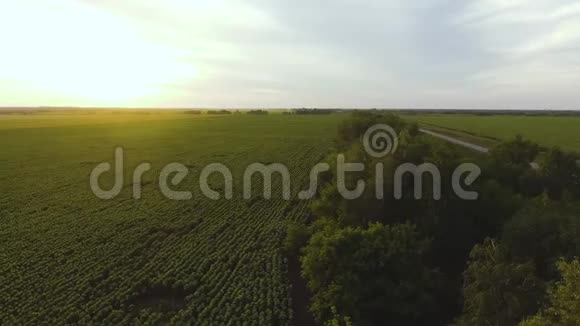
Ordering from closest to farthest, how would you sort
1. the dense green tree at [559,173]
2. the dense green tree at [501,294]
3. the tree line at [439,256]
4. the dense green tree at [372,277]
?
the dense green tree at [501,294], the tree line at [439,256], the dense green tree at [372,277], the dense green tree at [559,173]

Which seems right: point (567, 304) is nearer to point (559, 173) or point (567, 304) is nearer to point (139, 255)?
point (139, 255)

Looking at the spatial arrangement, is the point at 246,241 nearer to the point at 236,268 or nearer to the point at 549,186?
the point at 236,268

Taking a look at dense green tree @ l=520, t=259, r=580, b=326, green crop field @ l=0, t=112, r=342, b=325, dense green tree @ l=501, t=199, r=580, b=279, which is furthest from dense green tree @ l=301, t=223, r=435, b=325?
dense green tree @ l=520, t=259, r=580, b=326

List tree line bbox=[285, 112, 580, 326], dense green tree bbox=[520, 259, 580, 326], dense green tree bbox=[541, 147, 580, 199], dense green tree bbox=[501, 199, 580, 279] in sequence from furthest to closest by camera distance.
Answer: dense green tree bbox=[541, 147, 580, 199]
dense green tree bbox=[501, 199, 580, 279]
tree line bbox=[285, 112, 580, 326]
dense green tree bbox=[520, 259, 580, 326]

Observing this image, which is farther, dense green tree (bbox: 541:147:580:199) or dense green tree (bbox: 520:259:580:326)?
dense green tree (bbox: 541:147:580:199)

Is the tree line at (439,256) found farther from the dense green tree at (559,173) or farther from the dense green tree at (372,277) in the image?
the dense green tree at (559,173)

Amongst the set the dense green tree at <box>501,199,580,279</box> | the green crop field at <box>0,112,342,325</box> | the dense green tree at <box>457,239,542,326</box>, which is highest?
the dense green tree at <box>501,199,580,279</box>

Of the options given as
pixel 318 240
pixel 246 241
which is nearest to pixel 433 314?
pixel 318 240

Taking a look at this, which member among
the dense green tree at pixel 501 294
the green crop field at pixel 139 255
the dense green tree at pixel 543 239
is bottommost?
the green crop field at pixel 139 255

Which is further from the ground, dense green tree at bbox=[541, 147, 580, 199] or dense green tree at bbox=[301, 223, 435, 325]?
dense green tree at bbox=[541, 147, 580, 199]

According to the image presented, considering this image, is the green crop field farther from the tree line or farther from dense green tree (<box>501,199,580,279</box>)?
dense green tree (<box>501,199,580,279</box>)

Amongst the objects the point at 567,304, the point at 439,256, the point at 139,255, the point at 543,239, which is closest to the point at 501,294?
the point at 543,239

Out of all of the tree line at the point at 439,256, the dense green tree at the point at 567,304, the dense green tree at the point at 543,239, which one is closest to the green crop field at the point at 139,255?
the tree line at the point at 439,256
